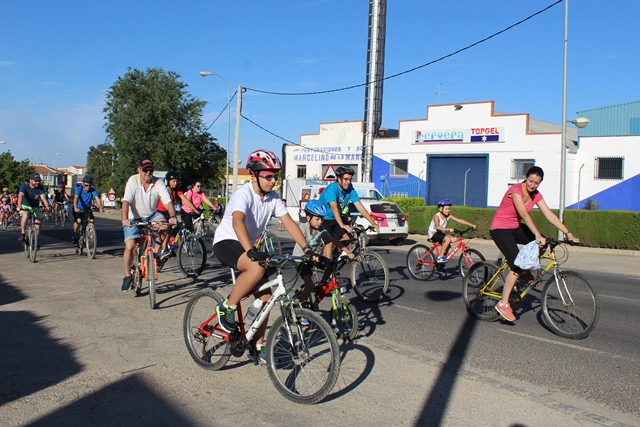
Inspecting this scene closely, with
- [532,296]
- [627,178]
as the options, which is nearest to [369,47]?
[627,178]

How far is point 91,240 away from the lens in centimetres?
1292

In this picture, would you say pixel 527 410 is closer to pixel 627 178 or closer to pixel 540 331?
pixel 540 331

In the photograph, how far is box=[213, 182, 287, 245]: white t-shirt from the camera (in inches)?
185

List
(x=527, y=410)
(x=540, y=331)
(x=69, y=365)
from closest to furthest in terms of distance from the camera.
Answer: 1. (x=527, y=410)
2. (x=69, y=365)
3. (x=540, y=331)

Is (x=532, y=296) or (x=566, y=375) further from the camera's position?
(x=532, y=296)

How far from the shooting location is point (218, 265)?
1242 cm

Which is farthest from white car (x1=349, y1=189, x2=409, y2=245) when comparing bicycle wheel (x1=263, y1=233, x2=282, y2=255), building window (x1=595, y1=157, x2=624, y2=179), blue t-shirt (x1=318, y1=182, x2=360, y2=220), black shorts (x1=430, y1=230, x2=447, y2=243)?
building window (x1=595, y1=157, x2=624, y2=179)

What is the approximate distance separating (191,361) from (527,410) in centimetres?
284

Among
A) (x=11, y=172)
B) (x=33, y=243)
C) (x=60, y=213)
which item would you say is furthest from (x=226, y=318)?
(x=11, y=172)

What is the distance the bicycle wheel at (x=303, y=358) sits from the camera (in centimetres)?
407

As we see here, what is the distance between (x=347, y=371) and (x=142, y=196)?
4.76 meters

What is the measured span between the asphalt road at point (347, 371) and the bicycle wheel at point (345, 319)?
0.19 m

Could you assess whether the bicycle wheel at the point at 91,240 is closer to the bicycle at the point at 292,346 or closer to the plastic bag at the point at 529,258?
the bicycle at the point at 292,346

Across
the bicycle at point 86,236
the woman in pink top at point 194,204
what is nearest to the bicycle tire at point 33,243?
the bicycle at point 86,236
